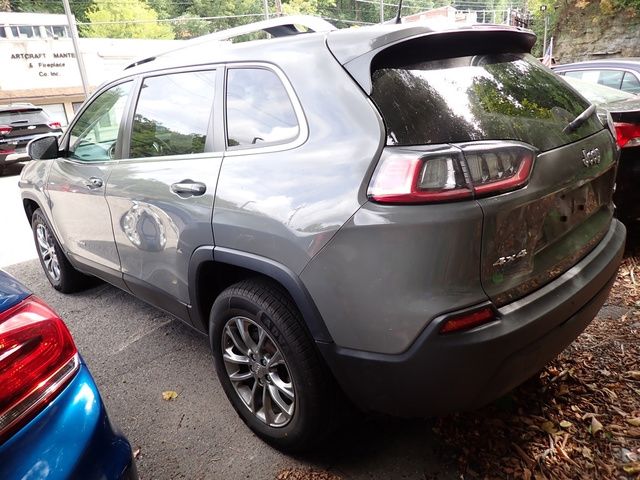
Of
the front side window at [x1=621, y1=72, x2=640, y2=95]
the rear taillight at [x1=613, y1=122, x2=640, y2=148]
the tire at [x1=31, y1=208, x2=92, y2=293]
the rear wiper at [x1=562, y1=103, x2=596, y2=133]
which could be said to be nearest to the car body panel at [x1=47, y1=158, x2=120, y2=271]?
the tire at [x1=31, y1=208, x2=92, y2=293]

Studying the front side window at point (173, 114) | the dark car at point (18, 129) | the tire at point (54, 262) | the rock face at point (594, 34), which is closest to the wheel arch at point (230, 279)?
the front side window at point (173, 114)

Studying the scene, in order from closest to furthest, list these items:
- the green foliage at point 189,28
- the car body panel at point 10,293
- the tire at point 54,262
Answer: the car body panel at point 10,293
the tire at point 54,262
the green foliage at point 189,28

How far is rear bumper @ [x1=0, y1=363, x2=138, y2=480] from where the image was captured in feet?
4.07

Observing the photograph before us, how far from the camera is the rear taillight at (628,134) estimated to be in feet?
11.4

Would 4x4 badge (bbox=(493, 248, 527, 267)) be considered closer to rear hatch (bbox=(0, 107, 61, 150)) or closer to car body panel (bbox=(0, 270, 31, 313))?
car body panel (bbox=(0, 270, 31, 313))

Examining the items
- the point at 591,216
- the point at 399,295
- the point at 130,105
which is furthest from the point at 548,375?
the point at 130,105

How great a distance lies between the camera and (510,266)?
1.67 m

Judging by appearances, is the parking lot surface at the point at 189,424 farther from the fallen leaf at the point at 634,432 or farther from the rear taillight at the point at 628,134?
the rear taillight at the point at 628,134

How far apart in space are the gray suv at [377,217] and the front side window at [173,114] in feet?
0.06

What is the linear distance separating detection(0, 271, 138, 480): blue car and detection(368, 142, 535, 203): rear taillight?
1113mm

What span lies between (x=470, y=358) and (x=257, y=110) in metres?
1.37

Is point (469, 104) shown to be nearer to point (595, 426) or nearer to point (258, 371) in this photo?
point (258, 371)

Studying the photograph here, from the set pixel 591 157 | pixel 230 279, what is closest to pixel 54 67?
pixel 230 279

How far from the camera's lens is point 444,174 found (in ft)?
5.20
